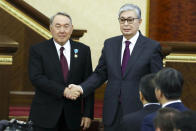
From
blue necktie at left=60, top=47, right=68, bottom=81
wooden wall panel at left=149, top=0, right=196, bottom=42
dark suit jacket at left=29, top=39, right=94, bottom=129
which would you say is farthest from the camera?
wooden wall panel at left=149, top=0, right=196, bottom=42

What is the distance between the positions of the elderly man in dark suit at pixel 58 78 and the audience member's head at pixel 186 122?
191cm

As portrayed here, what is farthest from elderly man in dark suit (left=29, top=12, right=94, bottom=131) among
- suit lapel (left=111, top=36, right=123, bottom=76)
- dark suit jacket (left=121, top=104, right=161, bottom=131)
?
dark suit jacket (left=121, top=104, right=161, bottom=131)

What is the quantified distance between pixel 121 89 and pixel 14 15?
9.74 feet

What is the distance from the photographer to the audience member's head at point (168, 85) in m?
3.94

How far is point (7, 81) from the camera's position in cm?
573

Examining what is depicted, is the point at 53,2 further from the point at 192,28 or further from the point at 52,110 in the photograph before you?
the point at 52,110

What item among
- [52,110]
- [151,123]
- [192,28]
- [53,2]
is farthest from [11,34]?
[151,123]

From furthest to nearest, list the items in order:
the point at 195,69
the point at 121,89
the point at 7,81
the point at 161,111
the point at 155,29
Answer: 1. the point at 155,29
2. the point at 195,69
3. the point at 7,81
4. the point at 121,89
5. the point at 161,111

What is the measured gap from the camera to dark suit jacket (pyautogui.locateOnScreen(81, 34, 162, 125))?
490 centimetres

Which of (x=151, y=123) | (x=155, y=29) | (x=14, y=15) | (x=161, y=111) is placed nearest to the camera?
(x=161, y=111)

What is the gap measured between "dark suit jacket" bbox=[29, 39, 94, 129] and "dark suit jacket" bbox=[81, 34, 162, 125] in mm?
170

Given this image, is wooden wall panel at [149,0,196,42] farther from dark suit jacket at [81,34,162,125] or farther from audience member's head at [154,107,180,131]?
audience member's head at [154,107,180,131]

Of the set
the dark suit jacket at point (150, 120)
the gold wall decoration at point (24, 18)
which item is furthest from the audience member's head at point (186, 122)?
the gold wall decoration at point (24, 18)

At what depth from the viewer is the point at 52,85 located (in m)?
4.96
